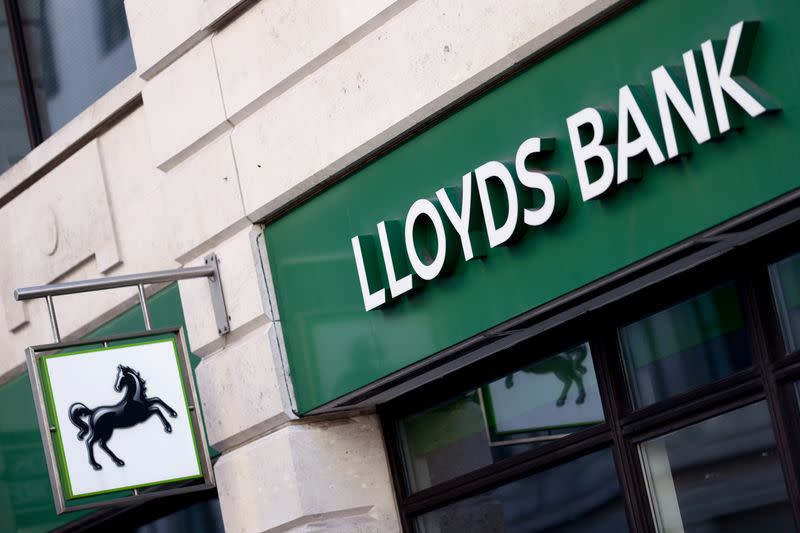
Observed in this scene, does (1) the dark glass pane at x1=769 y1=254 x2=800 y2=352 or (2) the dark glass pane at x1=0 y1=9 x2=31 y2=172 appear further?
(2) the dark glass pane at x1=0 y1=9 x2=31 y2=172

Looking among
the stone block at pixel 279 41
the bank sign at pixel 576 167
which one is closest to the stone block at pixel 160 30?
the stone block at pixel 279 41

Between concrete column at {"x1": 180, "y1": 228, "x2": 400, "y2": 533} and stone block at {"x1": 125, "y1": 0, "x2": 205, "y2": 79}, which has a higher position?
stone block at {"x1": 125, "y1": 0, "x2": 205, "y2": 79}

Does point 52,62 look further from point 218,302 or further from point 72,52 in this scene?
point 218,302

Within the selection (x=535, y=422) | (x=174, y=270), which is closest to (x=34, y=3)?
(x=174, y=270)

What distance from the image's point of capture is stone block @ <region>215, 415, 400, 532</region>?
26.2 ft

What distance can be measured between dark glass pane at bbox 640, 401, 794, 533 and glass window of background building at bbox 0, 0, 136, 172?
16.6 ft

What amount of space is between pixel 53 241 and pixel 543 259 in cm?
507

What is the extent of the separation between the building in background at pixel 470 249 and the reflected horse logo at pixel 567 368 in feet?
0.05

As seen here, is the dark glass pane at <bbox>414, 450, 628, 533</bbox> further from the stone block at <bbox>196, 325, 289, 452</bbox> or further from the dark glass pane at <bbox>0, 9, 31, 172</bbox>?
the dark glass pane at <bbox>0, 9, 31, 172</bbox>

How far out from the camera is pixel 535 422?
739cm

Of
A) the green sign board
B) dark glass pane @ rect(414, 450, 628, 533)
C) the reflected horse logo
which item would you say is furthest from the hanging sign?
the reflected horse logo

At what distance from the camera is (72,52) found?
10578 millimetres

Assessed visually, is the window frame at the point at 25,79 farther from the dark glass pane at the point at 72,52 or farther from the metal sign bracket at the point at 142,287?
the metal sign bracket at the point at 142,287

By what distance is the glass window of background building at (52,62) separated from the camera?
33.4 ft
